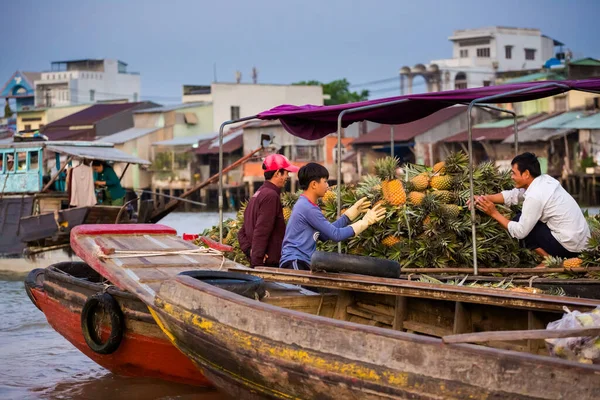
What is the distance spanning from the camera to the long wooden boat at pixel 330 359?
350cm

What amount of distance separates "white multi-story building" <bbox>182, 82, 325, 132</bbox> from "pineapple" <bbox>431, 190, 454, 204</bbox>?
38.5 metres

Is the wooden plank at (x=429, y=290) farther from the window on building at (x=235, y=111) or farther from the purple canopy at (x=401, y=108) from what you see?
the window on building at (x=235, y=111)

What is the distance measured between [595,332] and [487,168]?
14.5ft

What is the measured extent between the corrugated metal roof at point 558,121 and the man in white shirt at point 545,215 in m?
28.5

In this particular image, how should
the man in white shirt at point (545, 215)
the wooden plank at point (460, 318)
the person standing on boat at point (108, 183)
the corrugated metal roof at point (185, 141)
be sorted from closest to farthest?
the wooden plank at point (460, 318)
the man in white shirt at point (545, 215)
the person standing on boat at point (108, 183)
the corrugated metal roof at point (185, 141)

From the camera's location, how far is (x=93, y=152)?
17.4 metres

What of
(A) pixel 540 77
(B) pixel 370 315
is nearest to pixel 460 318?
(B) pixel 370 315

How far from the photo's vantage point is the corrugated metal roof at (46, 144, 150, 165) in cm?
1661

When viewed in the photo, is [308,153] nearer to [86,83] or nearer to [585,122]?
[585,122]

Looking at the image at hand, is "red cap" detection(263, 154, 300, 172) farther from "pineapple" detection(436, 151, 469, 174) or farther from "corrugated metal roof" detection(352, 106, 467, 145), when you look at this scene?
"corrugated metal roof" detection(352, 106, 467, 145)

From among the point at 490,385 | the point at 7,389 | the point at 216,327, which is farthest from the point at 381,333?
the point at 7,389

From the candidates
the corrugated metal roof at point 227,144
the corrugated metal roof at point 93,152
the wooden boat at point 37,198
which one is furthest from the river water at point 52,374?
the corrugated metal roof at point 227,144

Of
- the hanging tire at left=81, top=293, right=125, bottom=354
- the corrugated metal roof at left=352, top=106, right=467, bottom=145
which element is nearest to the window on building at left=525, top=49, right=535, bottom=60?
the corrugated metal roof at left=352, top=106, right=467, bottom=145

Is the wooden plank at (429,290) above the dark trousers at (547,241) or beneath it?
beneath
